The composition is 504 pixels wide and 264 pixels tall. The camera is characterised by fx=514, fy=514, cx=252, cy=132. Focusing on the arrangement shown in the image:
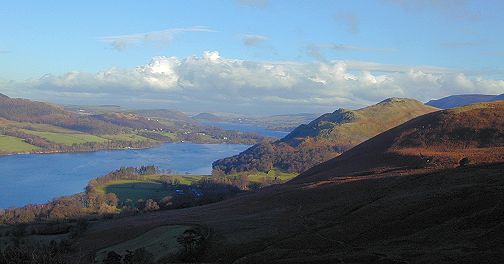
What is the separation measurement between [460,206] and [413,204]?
5.45 meters

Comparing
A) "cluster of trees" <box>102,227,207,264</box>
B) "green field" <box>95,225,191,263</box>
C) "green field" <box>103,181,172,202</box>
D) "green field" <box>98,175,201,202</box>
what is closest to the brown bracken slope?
"cluster of trees" <box>102,227,207,264</box>

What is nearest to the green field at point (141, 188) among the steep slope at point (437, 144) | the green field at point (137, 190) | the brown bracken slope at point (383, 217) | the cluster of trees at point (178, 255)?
the green field at point (137, 190)

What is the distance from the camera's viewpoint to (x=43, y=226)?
84.1 meters

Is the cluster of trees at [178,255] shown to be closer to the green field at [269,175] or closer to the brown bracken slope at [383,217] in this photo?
the brown bracken slope at [383,217]

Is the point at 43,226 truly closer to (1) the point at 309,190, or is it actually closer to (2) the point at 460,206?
(1) the point at 309,190

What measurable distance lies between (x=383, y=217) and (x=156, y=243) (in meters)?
23.4

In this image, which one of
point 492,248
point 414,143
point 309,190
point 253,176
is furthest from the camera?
point 253,176

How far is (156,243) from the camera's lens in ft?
175

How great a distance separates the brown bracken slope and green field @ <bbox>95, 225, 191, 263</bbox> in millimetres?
3258

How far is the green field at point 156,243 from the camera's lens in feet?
163

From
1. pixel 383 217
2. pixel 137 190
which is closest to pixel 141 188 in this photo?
pixel 137 190

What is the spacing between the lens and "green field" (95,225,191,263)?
163 ft

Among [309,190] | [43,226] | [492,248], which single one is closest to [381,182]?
[309,190]

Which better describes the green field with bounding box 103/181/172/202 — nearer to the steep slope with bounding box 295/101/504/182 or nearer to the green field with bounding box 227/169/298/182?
the green field with bounding box 227/169/298/182
